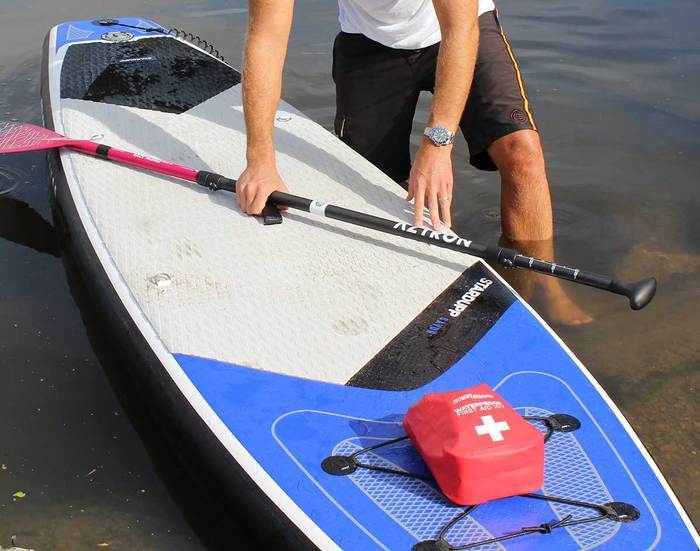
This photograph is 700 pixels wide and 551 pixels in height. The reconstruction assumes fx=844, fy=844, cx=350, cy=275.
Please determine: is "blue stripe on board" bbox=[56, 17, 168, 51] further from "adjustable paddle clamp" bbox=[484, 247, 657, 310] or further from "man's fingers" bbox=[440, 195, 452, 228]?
"adjustable paddle clamp" bbox=[484, 247, 657, 310]

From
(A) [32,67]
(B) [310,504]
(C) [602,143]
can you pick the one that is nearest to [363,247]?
(B) [310,504]

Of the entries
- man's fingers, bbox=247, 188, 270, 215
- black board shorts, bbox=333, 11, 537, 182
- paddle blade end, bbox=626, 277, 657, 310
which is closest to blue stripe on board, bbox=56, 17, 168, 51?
black board shorts, bbox=333, 11, 537, 182

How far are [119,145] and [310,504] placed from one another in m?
2.29

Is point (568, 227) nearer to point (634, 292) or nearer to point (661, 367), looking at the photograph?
point (661, 367)

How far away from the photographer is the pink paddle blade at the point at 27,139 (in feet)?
12.3

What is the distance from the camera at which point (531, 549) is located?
2018 millimetres

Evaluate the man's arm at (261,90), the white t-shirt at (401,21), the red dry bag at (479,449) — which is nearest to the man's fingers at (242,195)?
the man's arm at (261,90)

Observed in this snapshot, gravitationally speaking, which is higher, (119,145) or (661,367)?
(119,145)

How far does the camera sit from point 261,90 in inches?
128

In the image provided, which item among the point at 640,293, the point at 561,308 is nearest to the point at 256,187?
the point at 561,308

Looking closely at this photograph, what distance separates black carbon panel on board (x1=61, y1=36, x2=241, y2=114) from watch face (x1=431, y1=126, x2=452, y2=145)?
1676 millimetres

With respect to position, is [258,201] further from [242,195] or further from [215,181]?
[215,181]

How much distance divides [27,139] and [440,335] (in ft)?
7.39

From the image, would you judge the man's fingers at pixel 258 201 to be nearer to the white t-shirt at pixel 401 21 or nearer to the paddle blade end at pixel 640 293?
the white t-shirt at pixel 401 21
